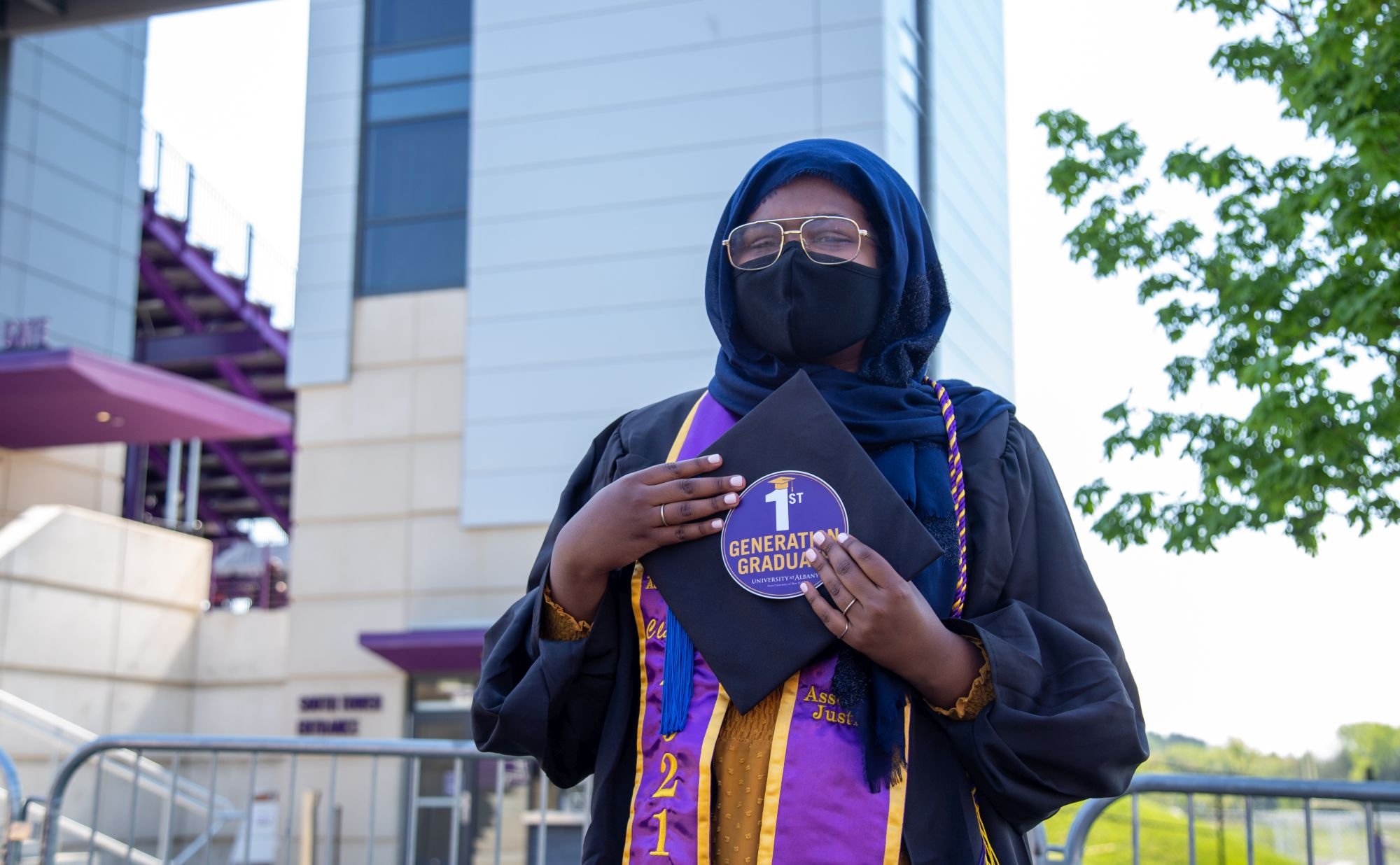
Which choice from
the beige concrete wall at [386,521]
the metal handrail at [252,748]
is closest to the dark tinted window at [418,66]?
the beige concrete wall at [386,521]

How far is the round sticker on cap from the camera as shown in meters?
1.76

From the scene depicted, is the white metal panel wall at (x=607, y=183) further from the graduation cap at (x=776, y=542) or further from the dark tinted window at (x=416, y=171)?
the graduation cap at (x=776, y=542)

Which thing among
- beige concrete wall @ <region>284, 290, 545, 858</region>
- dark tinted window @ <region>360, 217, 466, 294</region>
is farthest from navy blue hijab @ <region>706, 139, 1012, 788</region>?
dark tinted window @ <region>360, 217, 466, 294</region>

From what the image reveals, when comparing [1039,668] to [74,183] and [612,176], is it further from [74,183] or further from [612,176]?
[74,183]

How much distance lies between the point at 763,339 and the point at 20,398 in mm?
15817

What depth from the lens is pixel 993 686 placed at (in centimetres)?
169

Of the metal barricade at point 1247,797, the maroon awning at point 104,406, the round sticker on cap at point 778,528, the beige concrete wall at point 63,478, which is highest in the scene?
the maroon awning at point 104,406

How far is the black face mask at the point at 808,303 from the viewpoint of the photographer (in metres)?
1.91

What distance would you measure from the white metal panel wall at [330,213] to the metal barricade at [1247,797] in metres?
15.7

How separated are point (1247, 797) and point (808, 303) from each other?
3.14m

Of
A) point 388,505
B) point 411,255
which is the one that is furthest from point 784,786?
point 411,255

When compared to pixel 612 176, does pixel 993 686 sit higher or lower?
lower

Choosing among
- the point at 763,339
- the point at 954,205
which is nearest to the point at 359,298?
the point at 954,205

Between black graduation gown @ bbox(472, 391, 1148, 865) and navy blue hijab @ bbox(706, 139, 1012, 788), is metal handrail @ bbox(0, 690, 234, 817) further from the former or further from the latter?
navy blue hijab @ bbox(706, 139, 1012, 788)
